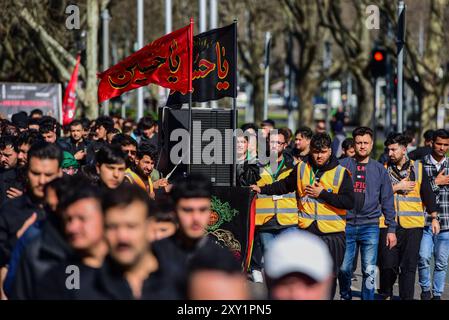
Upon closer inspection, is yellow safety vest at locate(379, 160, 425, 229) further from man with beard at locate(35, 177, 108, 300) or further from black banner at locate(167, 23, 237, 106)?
man with beard at locate(35, 177, 108, 300)

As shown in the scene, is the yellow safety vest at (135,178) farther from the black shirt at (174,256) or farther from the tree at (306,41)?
the tree at (306,41)

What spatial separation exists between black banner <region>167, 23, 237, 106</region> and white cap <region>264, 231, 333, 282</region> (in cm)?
759

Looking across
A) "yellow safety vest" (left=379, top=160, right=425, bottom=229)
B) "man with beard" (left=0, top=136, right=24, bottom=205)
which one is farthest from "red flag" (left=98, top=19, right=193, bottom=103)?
"yellow safety vest" (left=379, top=160, right=425, bottom=229)

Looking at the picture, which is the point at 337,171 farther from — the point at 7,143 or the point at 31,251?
the point at 31,251

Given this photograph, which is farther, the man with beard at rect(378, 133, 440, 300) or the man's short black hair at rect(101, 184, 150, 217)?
Answer: the man with beard at rect(378, 133, 440, 300)

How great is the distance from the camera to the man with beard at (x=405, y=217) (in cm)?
1124

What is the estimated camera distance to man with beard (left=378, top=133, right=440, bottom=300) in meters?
11.2

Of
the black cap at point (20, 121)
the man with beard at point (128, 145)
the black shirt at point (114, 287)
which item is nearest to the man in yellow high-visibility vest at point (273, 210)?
the man with beard at point (128, 145)

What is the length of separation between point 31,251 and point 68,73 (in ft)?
81.6

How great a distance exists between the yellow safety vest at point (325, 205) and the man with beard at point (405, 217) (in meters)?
0.83

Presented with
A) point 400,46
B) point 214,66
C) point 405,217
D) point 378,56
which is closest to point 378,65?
point 378,56

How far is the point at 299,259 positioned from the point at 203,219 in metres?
1.96

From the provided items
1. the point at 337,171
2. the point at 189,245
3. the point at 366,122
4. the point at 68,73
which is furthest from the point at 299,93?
the point at 189,245

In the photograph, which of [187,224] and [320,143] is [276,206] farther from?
[187,224]
